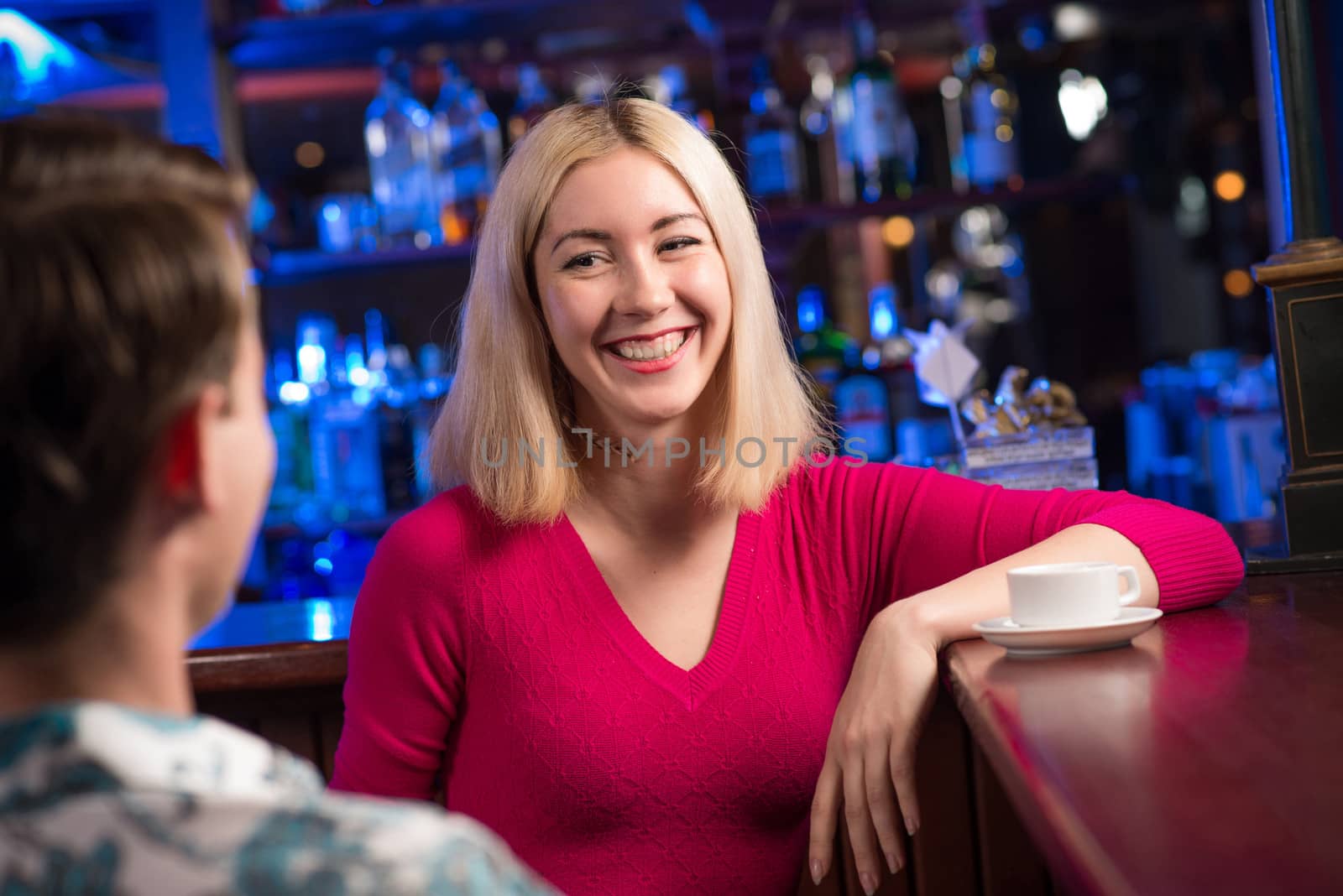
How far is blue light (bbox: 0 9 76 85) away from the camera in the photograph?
124 inches

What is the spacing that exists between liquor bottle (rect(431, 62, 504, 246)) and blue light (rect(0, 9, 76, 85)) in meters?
0.99

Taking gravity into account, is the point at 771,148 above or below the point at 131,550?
above

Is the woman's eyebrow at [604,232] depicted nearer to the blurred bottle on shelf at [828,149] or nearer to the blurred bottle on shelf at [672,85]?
the blurred bottle on shelf at [828,149]

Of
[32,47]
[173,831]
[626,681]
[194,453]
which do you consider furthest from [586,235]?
[32,47]

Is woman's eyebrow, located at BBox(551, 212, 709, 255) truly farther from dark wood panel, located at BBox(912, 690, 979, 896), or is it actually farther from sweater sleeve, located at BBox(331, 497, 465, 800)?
dark wood panel, located at BBox(912, 690, 979, 896)

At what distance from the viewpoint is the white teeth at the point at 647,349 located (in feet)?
5.10

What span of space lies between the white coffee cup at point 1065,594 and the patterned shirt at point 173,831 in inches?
26.8

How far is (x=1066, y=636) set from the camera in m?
1.09

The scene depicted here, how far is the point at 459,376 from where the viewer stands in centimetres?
168

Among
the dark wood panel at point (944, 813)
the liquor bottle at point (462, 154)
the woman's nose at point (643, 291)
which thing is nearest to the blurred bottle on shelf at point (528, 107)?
the liquor bottle at point (462, 154)

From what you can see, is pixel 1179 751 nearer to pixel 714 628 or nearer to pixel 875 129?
pixel 714 628

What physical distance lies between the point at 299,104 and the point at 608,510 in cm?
234

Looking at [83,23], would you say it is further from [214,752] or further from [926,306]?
[214,752]

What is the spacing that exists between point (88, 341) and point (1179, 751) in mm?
655
